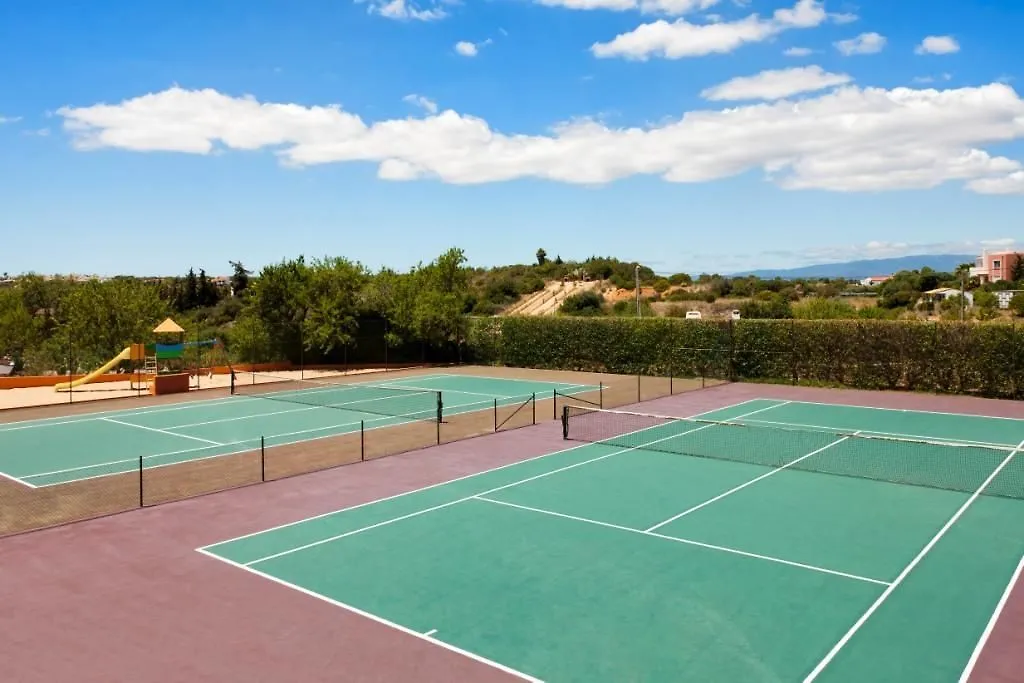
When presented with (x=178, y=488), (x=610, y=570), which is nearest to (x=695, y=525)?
(x=610, y=570)

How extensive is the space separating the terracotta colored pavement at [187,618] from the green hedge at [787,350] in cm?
2279

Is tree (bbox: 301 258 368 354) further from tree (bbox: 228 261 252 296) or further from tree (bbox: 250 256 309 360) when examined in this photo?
tree (bbox: 228 261 252 296)

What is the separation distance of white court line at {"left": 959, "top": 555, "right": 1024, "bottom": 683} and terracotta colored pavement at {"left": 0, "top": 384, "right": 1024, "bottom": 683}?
83 millimetres

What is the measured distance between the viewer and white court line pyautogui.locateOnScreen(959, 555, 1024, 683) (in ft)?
30.7

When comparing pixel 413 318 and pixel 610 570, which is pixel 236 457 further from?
pixel 413 318

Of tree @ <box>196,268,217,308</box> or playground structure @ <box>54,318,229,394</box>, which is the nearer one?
playground structure @ <box>54,318,229,394</box>

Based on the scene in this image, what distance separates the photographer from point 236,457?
21062 mm

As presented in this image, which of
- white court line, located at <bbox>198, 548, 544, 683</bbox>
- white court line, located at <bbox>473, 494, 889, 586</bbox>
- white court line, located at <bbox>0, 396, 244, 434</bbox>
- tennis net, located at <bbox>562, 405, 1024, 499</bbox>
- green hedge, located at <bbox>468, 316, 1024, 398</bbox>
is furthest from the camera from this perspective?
green hedge, located at <bbox>468, 316, 1024, 398</bbox>

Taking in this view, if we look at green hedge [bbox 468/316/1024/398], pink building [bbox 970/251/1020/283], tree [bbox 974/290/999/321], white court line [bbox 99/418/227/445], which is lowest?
white court line [bbox 99/418/227/445]

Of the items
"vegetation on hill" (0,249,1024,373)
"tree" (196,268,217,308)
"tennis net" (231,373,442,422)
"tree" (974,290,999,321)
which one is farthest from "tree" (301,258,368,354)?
"tree" (196,268,217,308)

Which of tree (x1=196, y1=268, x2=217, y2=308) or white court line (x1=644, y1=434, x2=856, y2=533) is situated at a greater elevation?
tree (x1=196, y1=268, x2=217, y2=308)

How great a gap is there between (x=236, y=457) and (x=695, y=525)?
12.3 meters

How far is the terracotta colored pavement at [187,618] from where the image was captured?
9492mm

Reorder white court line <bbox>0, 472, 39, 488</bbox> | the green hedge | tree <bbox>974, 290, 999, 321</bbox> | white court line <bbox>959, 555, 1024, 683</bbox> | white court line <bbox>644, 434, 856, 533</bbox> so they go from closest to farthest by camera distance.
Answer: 1. white court line <bbox>959, 555, 1024, 683</bbox>
2. white court line <bbox>644, 434, 856, 533</bbox>
3. white court line <bbox>0, 472, 39, 488</bbox>
4. the green hedge
5. tree <bbox>974, 290, 999, 321</bbox>
